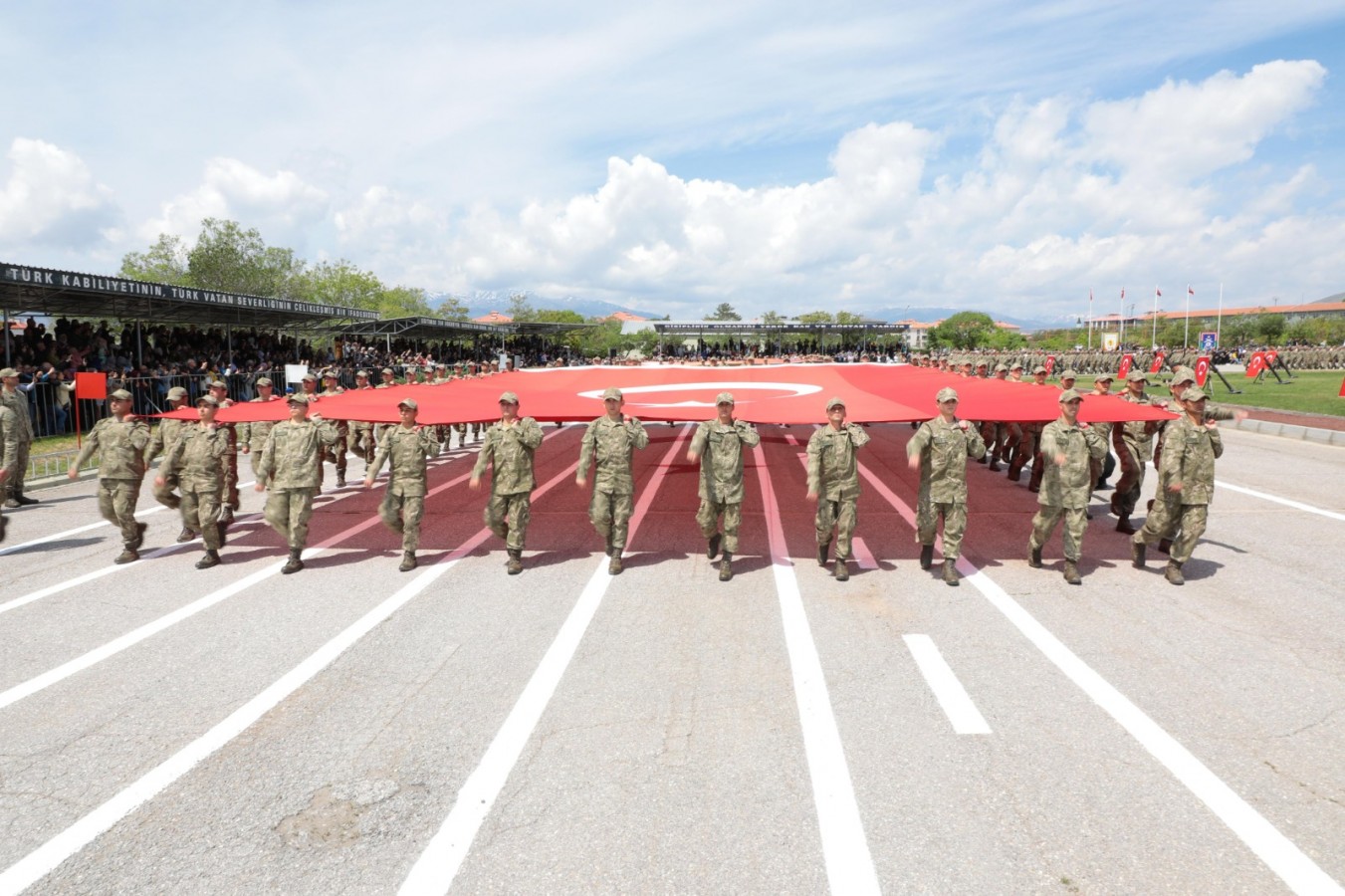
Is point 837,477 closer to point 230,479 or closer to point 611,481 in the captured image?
→ point 611,481

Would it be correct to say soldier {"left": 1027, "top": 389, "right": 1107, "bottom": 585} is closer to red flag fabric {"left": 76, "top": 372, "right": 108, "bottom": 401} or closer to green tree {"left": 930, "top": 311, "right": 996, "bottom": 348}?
red flag fabric {"left": 76, "top": 372, "right": 108, "bottom": 401}

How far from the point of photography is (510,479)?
934cm

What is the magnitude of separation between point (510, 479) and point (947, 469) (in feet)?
17.6

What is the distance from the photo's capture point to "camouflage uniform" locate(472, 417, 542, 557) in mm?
9328

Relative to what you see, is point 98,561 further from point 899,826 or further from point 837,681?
point 899,826

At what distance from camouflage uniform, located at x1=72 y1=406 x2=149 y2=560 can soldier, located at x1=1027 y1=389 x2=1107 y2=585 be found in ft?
38.4

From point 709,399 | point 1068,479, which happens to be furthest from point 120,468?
point 1068,479

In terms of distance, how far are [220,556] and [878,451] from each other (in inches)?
601

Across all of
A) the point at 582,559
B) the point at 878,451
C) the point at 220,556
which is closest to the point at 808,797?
the point at 582,559

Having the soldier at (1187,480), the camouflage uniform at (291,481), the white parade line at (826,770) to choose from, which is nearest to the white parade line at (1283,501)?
the soldier at (1187,480)

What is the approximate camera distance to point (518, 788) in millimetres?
4656

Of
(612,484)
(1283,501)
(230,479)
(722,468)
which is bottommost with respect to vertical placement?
(1283,501)

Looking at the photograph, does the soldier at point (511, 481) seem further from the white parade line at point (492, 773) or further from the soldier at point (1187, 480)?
the soldier at point (1187, 480)

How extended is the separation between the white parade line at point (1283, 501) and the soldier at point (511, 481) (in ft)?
40.7
